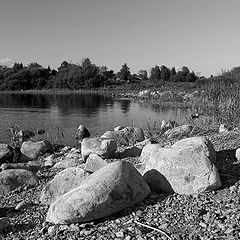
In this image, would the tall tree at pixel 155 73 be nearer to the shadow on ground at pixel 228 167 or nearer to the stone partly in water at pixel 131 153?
the stone partly in water at pixel 131 153

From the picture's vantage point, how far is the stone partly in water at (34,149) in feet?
36.0

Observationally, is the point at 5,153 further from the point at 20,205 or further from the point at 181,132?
the point at 181,132

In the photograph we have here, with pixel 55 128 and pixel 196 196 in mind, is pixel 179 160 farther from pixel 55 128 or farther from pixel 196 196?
pixel 55 128

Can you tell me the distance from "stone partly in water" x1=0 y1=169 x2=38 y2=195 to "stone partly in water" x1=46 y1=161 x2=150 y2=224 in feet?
6.75

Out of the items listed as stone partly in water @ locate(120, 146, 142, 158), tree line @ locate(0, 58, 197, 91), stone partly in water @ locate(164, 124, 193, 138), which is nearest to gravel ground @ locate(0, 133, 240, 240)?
stone partly in water @ locate(120, 146, 142, 158)

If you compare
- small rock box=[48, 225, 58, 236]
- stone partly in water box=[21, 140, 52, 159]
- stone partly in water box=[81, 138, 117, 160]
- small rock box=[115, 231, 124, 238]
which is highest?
stone partly in water box=[81, 138, 117, 160]

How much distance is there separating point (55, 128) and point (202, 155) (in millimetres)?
14353

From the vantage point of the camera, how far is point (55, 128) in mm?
18062

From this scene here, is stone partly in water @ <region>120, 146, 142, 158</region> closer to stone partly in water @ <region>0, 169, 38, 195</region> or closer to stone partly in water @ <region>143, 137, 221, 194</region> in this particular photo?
stone partly in water @ <region>0, 169, 38, 195</region>

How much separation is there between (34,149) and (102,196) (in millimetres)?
7719

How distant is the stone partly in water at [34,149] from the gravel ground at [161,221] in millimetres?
6256

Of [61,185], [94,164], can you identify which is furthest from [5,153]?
[61,185]

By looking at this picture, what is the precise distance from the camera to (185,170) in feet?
14.4

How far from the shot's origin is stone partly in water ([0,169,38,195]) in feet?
19.3
